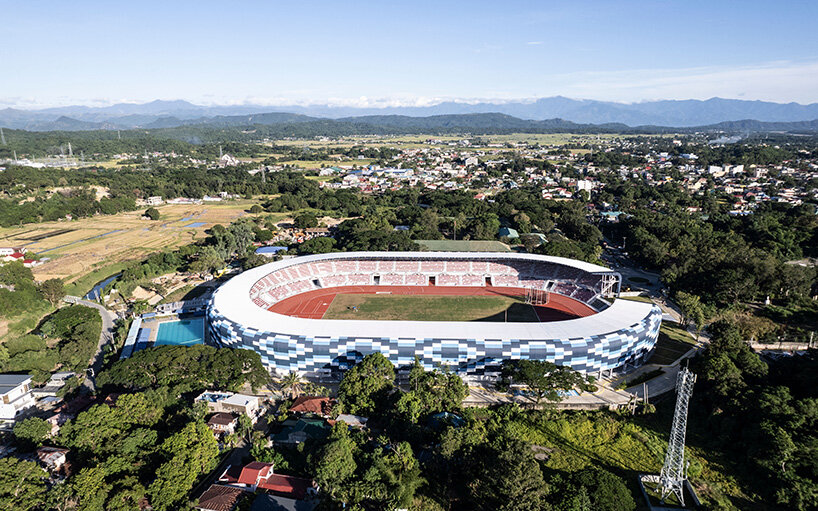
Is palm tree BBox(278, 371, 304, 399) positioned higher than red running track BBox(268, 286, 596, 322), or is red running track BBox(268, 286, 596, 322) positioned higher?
palm tree BBox(278, 371, 304, 399)

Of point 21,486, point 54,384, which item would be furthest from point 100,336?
point 21,486

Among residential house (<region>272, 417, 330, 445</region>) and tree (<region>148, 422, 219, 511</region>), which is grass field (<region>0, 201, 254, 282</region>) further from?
residential house (<region>272, 417, 330, 445</region>)

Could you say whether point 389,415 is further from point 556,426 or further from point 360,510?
point 556,426

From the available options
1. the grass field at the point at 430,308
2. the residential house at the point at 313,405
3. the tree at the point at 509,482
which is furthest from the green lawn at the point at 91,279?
the tree at the point at 509,482

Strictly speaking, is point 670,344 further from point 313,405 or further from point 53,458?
point 53,458

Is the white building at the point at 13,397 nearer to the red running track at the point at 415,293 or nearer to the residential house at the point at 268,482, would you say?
the residential house at the point at 268,482

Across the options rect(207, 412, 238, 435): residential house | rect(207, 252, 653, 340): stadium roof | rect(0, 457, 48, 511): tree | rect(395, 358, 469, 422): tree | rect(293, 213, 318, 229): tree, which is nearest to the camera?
rect(0, 457, 48, 511): tree

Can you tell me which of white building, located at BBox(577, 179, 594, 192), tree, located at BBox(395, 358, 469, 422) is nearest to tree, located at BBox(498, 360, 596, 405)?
tree, located at BBox(395, 358, 469, 422)
